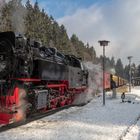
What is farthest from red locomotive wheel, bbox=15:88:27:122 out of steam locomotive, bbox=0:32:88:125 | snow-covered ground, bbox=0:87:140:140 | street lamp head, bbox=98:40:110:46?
street lamp head, bbox=98:40:110:46

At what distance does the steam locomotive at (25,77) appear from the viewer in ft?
39.0

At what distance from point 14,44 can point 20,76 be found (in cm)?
114

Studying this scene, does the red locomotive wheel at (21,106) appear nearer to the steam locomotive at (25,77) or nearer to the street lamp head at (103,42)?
the steam locomotive at (25,77)

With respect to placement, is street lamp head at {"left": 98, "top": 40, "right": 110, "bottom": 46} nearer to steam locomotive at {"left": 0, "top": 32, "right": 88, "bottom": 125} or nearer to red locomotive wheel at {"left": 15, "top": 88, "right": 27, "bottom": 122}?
steam locomotive at {"left": 0, "top": 32, "right": 88, "bottom": 125}

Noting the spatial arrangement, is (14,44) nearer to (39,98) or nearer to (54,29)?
(39,98)

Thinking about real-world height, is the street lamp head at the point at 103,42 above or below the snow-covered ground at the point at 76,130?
above

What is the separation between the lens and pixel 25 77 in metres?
12.9

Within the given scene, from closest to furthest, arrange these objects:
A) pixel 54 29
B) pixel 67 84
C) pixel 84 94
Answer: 1. pixel 67 84
2. pixel 84 94
3. pixel 54 29

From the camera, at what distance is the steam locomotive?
1188cm

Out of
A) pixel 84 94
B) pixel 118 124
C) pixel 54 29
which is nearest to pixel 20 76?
pixel 118 124

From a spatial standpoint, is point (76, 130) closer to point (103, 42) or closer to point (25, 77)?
point (25, 77)

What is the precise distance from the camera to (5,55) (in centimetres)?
1273

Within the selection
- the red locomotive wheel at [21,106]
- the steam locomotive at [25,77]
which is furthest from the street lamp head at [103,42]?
the red locomotive wheel at [21,106]

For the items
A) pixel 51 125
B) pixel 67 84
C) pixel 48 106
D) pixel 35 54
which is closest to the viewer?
pixel 51 125
